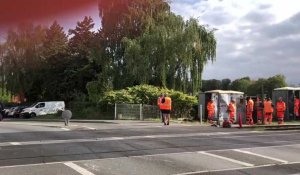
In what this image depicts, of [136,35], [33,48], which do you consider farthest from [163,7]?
[33,48]

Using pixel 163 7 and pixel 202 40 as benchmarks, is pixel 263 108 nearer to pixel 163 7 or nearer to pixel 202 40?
pixel 202 40

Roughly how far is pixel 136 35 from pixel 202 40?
5840 millimetres

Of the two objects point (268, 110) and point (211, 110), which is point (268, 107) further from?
point (211, 110)

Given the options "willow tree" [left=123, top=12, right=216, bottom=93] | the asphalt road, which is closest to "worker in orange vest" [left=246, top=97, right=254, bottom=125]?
the asphalt road

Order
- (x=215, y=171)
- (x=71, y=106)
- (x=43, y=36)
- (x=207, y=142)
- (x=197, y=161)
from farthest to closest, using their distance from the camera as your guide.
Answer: (x=71, y=106) → (x=207, y=142) → (x=197, y=161) → (x=215, y=171) → (x=43, y=36)

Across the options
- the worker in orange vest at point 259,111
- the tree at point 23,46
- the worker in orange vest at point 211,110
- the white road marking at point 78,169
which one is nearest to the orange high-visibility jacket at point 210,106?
the worker in orange vest at point 211,110

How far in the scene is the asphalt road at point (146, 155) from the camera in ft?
34.6

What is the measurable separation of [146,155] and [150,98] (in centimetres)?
2390

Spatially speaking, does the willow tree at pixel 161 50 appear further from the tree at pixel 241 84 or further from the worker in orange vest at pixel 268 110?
the tree at pixel 241 84

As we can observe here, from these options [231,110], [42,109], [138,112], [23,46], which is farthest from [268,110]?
[42,109]

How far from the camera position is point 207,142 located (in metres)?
17.0

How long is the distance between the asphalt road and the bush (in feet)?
56.6

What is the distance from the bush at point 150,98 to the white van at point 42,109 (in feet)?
60.6

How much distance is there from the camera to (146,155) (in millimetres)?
13055
